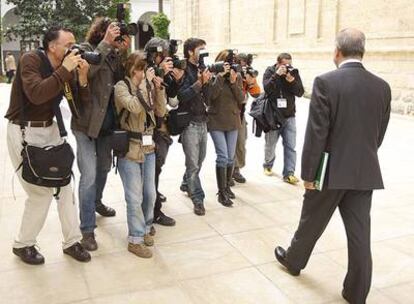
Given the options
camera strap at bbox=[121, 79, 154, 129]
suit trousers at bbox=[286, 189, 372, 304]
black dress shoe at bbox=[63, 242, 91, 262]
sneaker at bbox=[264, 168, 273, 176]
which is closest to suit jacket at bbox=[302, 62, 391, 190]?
suit trousers at bbox=[286, 189, 372, 304]

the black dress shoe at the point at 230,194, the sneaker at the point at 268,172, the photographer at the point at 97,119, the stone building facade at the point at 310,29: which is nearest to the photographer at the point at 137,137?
the photographer at the point at 97,119

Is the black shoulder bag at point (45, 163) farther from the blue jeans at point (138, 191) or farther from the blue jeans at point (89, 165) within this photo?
the blue jeans at point (138, 191)

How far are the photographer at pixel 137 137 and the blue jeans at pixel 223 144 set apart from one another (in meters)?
1.39

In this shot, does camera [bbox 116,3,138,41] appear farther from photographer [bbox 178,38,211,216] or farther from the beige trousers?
the beige trousers

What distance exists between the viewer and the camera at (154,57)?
4.27 meters

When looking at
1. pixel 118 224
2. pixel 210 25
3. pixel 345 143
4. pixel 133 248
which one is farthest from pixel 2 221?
pixel 210 25

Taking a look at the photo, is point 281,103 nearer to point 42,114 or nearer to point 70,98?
point 70,98

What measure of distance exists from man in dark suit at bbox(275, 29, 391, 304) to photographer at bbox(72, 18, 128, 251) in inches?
69.1

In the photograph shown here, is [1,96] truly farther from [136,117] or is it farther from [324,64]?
[136,117]

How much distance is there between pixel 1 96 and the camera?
20750 mm

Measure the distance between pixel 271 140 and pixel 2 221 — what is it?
3711 millimetres

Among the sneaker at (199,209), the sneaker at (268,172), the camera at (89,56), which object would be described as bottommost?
the sneaker at (268,172)

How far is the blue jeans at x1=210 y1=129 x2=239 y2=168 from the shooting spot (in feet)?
18.2

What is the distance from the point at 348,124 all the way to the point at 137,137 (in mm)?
1773
